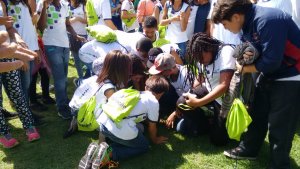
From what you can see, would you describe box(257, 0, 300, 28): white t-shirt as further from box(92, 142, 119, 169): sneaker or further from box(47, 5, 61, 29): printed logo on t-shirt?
box(47, 5, 61, 29): printed logo on t-shirt

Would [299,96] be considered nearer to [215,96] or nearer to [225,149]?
[215,96]

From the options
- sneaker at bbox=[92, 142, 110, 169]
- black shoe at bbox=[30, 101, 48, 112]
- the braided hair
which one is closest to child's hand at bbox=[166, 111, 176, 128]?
the braided hair

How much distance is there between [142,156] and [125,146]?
0.23m

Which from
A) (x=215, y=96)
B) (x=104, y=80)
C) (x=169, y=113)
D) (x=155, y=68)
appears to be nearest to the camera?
(x=215, y=96)

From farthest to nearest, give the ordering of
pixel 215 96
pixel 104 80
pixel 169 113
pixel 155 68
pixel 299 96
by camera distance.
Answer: pixel 169 113
pixel 155 68
pixel 104 80
pixel 215 96
pixel 299 96

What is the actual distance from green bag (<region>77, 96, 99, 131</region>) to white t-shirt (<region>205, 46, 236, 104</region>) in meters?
1.27

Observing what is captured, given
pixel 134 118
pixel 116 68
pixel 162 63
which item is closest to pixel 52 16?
pixel 116 68

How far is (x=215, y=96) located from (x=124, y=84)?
3.24 ft

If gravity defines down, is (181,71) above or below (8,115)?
above

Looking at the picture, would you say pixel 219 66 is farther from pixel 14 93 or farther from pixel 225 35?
pixel 14 93

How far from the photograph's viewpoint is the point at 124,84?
362cm

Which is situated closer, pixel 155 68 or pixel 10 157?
pixel 10 157

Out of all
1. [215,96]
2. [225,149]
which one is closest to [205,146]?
[225,149]

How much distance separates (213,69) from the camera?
3443 mm
